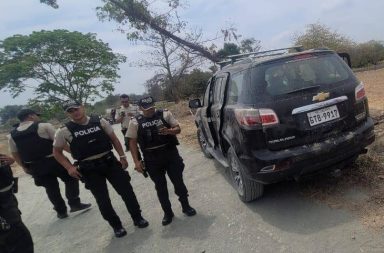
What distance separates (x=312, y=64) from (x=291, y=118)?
86cm

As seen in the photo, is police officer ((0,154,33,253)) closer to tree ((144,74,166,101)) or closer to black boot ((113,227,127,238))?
black boot ((113,227,127,238))

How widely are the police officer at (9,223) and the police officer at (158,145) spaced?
4.74ft

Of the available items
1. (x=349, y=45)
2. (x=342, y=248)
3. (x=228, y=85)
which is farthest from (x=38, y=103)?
(x=342, y=248)

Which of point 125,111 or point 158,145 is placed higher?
point 125,111

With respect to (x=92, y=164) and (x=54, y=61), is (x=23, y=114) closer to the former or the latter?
(x=92, y=164)

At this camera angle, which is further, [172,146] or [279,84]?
[172,146]

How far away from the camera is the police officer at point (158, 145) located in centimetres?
452

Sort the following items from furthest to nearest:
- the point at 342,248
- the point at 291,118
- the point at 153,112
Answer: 1. the point at 153,112
2. the point at 291,118
3. the point at 342,248

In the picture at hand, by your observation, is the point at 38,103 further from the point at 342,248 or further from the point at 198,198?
the point at 342,248

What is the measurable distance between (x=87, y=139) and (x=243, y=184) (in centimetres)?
201

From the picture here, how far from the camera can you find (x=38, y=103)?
29.6m

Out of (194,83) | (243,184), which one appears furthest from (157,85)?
(243,184)

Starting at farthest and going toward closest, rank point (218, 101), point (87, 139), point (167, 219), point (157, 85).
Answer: point (157, 85)
point (218, 101)
point (167, 219)
point (87, 139)

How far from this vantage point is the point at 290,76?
414cm
